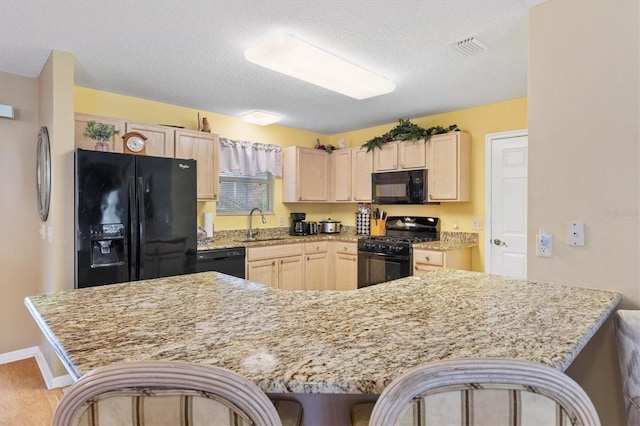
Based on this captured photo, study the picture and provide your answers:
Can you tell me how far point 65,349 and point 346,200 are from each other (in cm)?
421

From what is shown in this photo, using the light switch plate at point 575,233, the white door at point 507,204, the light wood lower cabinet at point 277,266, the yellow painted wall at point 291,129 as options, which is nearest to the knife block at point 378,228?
the yellow painted wall at point 291,129

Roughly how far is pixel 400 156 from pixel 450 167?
2.17 ft

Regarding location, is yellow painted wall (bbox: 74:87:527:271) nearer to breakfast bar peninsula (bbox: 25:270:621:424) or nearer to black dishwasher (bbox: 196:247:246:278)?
black dishwasher (bbox: 196:247:246:278)

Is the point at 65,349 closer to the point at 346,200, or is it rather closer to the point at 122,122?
the point at 122,122

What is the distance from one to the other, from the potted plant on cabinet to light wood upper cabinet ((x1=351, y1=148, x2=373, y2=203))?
292 cm

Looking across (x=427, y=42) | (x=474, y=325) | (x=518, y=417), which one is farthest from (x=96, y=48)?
(x=518, y=417)

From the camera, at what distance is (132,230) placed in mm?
2768

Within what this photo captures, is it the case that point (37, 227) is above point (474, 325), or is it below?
above

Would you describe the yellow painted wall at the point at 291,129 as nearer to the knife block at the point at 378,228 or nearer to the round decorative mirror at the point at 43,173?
the knife block at the point at 378,228

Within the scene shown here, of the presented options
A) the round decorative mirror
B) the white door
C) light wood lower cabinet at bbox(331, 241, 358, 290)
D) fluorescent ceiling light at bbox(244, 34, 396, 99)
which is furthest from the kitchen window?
the white door

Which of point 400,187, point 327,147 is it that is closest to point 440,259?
point 400,187

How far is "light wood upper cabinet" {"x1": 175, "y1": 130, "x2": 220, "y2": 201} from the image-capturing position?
3.65m

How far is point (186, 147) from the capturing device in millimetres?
3672

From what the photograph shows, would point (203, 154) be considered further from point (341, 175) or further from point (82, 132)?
point (341, 175)
